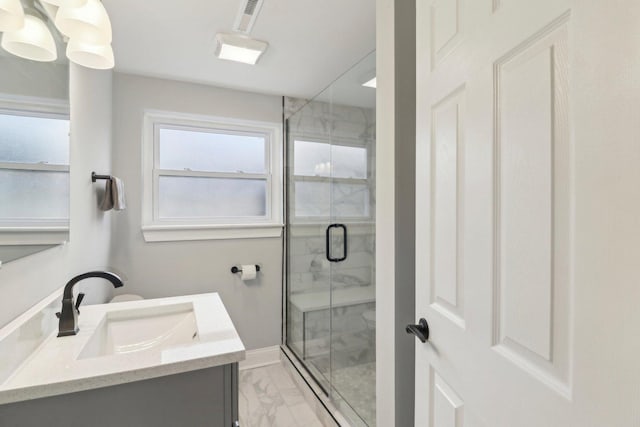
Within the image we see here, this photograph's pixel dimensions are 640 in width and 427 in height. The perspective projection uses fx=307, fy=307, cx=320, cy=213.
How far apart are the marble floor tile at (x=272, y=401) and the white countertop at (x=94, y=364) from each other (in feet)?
3.93

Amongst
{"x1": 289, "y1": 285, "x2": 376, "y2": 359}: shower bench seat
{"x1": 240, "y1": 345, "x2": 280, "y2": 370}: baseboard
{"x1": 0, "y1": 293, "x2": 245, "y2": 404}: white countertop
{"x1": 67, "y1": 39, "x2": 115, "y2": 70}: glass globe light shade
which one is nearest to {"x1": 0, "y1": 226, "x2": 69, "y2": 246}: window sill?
{"x1": 0, "y1": 293, "x2": 245, "y2": 404}: white countertop

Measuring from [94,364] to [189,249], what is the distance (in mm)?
1618

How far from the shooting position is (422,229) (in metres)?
1.00

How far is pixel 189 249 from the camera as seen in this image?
2.49 metres

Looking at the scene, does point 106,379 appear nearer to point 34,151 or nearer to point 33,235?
point 33,235

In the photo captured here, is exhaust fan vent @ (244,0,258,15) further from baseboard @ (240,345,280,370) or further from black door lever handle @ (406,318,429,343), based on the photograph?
baseboard @ (240,345,280,370)

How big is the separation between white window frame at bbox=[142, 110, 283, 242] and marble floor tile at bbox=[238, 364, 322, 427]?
116 cm

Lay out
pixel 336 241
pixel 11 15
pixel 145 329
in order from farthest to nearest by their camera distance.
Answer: pixel 336 241, pixel 145 329, pixel 11 15

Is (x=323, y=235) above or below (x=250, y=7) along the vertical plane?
below

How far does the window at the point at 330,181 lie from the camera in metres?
2.01

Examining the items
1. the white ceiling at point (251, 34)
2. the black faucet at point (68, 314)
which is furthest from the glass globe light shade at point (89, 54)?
the black faucet at point (68, 314)

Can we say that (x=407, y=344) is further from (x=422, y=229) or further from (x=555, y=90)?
(x=555, y=90)

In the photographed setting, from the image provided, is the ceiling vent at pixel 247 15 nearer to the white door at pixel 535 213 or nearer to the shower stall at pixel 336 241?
the shower stall at pixel 336 241

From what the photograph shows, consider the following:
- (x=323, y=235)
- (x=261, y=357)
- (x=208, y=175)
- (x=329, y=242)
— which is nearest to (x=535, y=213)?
(x=329, y=242)
